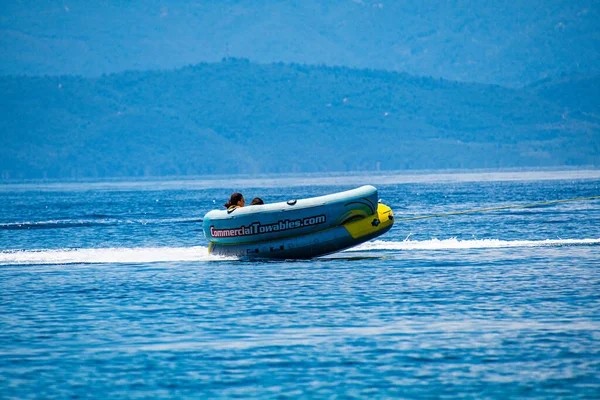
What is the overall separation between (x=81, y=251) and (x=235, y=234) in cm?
677

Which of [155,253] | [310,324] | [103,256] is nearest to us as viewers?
[310,324]

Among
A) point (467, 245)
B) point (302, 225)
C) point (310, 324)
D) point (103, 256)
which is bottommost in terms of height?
point (310, 324)

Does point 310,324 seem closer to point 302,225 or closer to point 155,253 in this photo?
point 302,225

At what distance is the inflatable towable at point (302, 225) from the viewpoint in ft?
77.0

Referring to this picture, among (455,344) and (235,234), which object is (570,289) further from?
(235,234)

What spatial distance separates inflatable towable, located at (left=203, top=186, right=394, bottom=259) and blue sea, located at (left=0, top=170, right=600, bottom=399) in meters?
0.46

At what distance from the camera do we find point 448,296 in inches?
703

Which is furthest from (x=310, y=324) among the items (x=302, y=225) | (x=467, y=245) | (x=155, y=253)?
(x=155, y=253)

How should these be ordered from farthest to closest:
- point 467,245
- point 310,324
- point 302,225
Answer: point 467,245 < point 302,225 < point 310,324

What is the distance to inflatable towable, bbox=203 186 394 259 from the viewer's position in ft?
77.0

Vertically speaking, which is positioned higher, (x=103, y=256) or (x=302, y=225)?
(x=103, y=256)

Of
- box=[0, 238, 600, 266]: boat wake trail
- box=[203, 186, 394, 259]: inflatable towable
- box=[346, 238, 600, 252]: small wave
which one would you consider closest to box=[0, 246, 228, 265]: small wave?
box=[0, 238, 600, 266]: boat wake trail

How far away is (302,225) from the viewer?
2356 centimetres

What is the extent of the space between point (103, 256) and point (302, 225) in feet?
21.1
